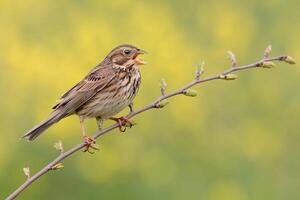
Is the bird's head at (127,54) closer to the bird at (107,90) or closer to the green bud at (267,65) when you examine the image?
the bird at (107,90)

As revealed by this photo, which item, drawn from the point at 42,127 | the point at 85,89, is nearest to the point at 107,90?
the point at 85,89

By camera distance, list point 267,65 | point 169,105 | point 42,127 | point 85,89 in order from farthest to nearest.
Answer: point 169,105
point 85,89
point 42,127
point 267,65

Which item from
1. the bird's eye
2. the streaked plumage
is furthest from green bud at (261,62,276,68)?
the bird's eye

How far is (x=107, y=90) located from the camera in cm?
693

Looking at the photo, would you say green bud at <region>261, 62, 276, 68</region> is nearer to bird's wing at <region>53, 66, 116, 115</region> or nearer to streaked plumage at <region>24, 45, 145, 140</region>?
streaked plumage at <region>24, 45, 145, 140</region>

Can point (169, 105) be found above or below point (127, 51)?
above

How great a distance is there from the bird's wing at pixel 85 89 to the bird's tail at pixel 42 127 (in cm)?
13

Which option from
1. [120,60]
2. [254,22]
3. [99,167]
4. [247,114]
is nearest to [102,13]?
[254,22]

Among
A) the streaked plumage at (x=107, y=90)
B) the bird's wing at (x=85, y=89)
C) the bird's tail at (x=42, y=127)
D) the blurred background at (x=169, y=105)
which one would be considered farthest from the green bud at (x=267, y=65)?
the blurred background at (x=169, y=105)

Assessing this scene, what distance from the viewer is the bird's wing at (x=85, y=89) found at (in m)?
6.68

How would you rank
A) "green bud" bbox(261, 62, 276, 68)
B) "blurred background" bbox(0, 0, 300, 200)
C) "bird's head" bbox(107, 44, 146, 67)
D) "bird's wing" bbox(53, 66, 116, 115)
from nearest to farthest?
"green bud" bbox(261, 62, 276, 68)
"bird's wing" bbox(53, 66, 116, 115)
"bird's head" bbox(107, 44, 146, 67)
"blurred background" bbox(0, 0, 300, 200)

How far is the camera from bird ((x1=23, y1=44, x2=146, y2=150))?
22.1ft

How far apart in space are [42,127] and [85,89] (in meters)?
0.77

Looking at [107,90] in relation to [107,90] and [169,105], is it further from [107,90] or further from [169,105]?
[169,105]
